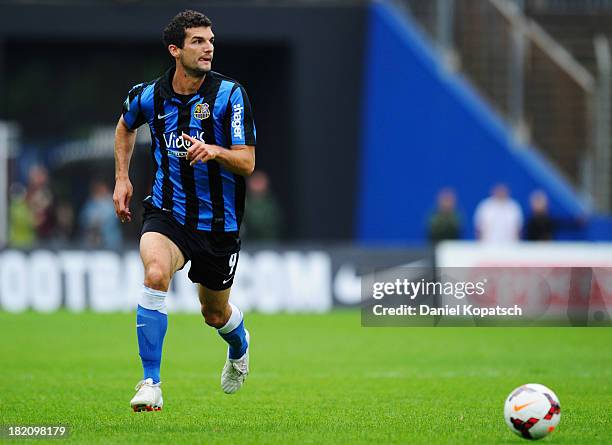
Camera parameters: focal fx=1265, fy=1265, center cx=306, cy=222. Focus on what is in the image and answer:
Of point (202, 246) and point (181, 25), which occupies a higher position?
point (181, 25)

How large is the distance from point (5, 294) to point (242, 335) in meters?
11.3

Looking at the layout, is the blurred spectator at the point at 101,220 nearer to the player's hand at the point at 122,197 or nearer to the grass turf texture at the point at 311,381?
the grass turf texture at the point at 311,381

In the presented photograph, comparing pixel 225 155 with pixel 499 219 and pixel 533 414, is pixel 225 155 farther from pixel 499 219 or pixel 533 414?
pixel 499 219

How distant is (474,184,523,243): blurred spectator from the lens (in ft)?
69.3

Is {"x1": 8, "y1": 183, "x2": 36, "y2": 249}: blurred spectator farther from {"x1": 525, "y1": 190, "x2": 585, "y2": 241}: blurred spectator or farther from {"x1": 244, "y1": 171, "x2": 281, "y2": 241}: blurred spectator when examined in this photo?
{"x1": 525, "y1": 190, "x2": 585, "y2": 241}: blurred spectator

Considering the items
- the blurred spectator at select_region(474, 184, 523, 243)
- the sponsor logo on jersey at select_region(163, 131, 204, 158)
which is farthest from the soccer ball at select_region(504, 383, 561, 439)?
the blurred spectator at select_region(474, 184, 523, 243)

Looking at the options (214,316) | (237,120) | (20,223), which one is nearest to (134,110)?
(237,120)

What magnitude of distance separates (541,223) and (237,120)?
547 inches

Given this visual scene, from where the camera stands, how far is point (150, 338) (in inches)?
307

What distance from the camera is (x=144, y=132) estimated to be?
1214 inches

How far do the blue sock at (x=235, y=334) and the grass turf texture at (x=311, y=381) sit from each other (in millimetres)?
387

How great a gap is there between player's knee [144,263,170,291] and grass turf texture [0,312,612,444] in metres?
0.86

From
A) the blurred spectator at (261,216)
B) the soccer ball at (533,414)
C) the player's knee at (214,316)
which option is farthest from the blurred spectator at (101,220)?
the soccer ball at (533,414)

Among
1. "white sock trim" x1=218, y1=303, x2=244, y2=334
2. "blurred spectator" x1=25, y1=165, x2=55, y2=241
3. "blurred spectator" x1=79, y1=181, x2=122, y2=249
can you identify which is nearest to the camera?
"white sock trim" x1=218, y1=303, x2=244, y2=334
